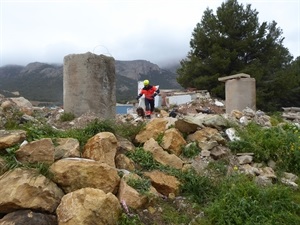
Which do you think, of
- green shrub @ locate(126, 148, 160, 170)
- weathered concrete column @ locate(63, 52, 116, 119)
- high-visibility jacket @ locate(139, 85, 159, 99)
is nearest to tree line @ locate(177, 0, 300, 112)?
high-visibility jacket @ locate(139, 85, 159, 99)

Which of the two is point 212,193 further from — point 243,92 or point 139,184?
point 243,92

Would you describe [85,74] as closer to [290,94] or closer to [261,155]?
[261,155]

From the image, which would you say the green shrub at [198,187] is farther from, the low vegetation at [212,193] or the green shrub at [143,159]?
the green shrub at [143,159]

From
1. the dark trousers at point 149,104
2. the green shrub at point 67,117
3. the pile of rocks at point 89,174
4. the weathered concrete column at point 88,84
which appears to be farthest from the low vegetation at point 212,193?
the dark trousers at point 149,104

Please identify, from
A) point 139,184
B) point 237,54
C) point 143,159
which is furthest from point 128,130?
point 237,54

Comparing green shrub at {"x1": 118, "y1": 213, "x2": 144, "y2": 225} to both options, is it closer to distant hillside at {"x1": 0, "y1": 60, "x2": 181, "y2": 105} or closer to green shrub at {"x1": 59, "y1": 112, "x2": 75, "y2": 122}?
green shrub at {"x1": 59, "y1": 112, "x2": 75, "y2": 122}

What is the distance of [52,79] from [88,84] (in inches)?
1935

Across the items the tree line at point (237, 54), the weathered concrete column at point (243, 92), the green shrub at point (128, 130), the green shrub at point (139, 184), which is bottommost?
the green shrub at point (139, 184)

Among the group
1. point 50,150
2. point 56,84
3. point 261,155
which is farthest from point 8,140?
point 56,84

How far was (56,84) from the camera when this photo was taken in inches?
1919

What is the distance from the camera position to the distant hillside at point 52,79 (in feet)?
137

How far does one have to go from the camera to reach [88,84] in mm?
6738

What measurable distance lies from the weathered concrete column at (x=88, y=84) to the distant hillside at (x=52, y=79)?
22287mm

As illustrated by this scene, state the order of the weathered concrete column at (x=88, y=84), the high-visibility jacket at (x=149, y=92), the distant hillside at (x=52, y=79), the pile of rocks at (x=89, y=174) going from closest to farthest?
the pile of rocks at (x=89, y=174) < the weathered concrete column at (x=88, y=84) < the high-visibility jacket at (x=149, y=92) < the distant hillside at (x=52, y=79)
